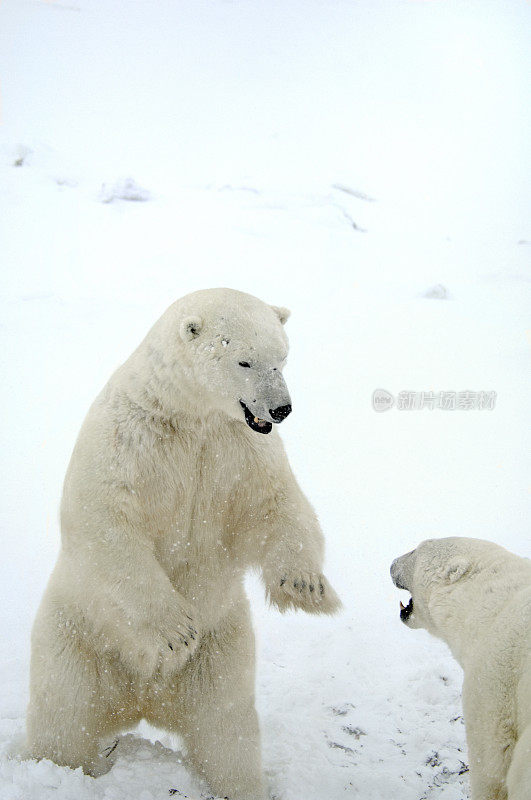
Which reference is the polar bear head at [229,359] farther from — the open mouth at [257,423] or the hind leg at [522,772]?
the hind leg at [522,772]

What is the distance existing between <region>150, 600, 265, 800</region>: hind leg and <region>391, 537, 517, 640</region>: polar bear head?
0.63 metres

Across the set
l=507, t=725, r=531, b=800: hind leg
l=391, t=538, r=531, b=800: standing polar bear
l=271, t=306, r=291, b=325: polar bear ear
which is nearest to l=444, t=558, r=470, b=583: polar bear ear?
l=391, t=538, r=531, b=800: standing polar bear

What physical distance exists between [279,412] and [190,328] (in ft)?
1.14

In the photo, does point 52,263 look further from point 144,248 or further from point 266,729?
point 266,729

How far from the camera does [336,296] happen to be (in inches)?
233

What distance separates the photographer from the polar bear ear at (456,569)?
213 cm

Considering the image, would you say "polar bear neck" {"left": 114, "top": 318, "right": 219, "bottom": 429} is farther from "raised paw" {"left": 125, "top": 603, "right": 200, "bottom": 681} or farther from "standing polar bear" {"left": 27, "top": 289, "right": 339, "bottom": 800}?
"raised paw" {"left": 125, "top": 603, "right": 200, "bottom": 681}

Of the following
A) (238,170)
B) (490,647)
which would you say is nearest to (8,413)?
(238,170)

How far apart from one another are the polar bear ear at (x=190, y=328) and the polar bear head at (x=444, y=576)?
42.8 inches

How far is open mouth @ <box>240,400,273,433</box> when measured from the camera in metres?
1.74

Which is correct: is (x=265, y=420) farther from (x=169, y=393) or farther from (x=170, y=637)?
(x=170, y=637)

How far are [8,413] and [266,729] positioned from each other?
2.71 metres

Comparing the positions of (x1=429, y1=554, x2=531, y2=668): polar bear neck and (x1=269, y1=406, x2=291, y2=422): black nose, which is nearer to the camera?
(x1=269, y1=406, x2=291, y2=422): black nose

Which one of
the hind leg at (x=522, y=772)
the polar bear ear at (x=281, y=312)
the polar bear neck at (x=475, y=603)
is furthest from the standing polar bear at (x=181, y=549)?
the hind leg at (x=522, y=772)
